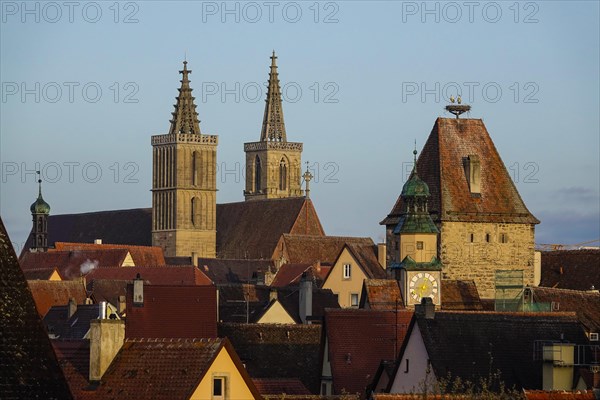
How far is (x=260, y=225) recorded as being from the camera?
17212cm

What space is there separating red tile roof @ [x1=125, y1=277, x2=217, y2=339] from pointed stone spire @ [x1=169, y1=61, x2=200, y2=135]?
12618cm

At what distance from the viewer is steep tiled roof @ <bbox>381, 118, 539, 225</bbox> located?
79.2 meters

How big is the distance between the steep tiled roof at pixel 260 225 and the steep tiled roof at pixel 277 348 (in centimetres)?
10705

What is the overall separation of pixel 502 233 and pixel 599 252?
12.9ft

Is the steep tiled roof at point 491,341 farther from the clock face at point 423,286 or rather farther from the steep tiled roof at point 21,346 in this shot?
the steep tiled roof at point 21,346

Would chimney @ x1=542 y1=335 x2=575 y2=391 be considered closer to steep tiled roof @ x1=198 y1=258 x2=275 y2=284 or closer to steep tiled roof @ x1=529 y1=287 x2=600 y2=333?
steep tiled roof @ x1=529 y1=287 x2=600 y2=333

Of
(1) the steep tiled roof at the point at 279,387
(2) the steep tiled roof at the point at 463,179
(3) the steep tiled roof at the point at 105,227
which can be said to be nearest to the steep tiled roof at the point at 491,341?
(1) the steep tiled roof at the point at 279,387

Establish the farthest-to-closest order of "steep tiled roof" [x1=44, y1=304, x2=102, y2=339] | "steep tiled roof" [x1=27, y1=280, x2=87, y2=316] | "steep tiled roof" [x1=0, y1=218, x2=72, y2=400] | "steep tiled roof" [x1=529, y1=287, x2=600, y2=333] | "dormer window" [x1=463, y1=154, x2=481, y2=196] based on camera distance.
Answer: "steep tiled roof" [x1=27, y1=280, x2=87, y2=316], "dormer window" [x1=463, y1=154, x2=481, y2=196], "steep tiled roof" [x1=44, y1=304, x2=102, y2=339], "steep tiled roof" [x1=529, y1=287, x2=600, y2=333], "steep tiled roof" [x1=0, y1=218, x2=72, y2=400]

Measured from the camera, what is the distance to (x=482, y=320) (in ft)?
139

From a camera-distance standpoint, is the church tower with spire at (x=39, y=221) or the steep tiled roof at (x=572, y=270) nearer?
the steep tiled roof at (x=572, y=270)

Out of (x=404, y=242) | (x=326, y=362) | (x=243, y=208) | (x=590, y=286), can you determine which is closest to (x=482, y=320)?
(x=326, y=362)

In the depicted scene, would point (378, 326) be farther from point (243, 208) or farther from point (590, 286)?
point (243, 208)

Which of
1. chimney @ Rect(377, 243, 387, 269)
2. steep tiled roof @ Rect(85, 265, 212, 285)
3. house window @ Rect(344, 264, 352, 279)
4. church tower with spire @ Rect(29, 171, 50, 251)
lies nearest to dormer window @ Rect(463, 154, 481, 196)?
chimney @ Rect(377, 243, 387, 269)

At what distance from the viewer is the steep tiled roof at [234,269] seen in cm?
13425
